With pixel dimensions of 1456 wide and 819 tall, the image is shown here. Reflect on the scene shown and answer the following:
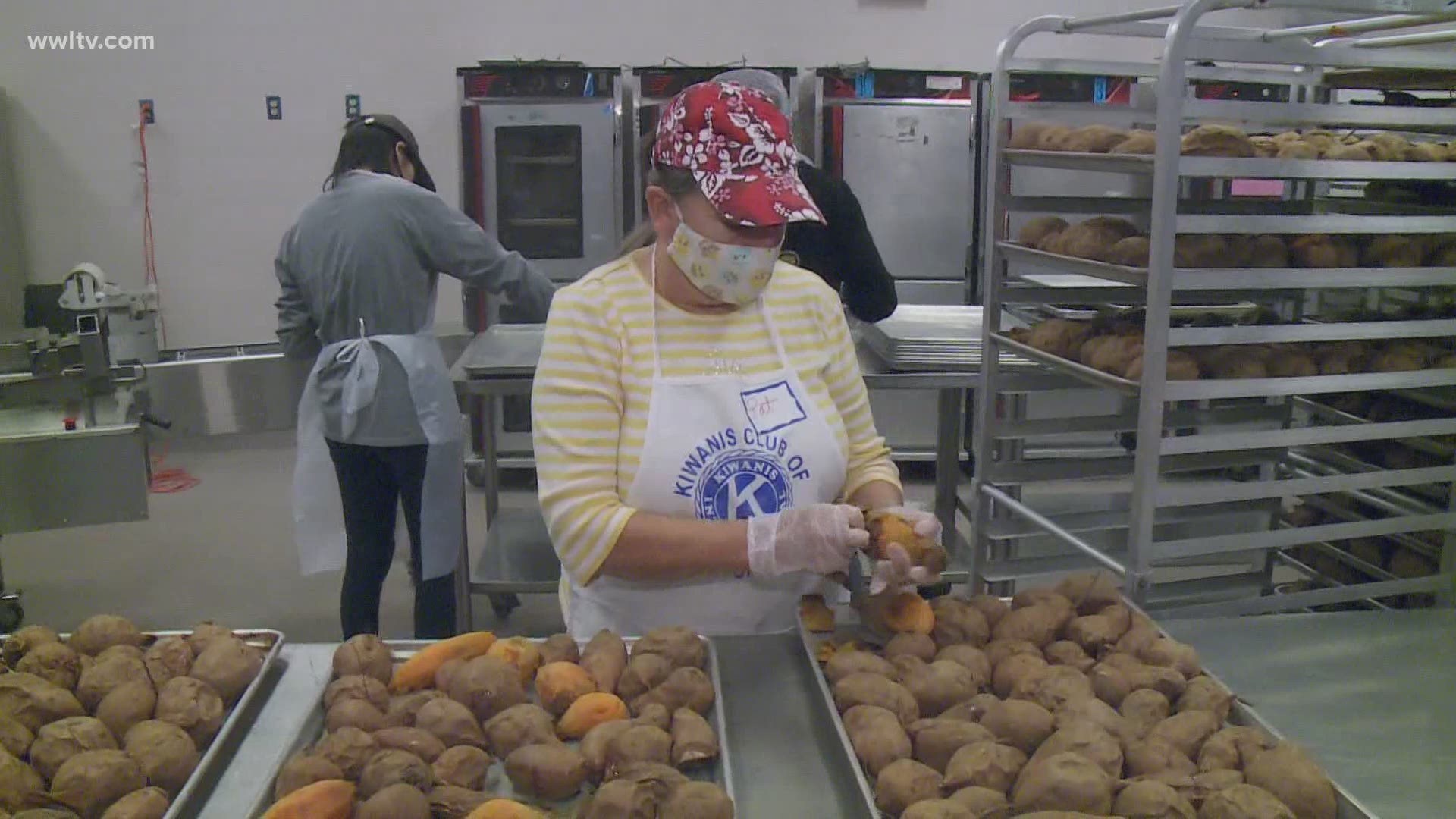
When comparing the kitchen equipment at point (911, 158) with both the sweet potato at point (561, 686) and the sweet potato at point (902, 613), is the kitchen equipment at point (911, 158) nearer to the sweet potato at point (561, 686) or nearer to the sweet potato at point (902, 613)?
the sweet potato at point (902, 613)

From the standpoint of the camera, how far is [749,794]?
1.09 m

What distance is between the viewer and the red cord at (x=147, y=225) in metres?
5.45

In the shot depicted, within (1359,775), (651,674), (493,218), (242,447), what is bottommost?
(242,447)

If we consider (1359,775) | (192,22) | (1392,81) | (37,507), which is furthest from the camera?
(192,22)

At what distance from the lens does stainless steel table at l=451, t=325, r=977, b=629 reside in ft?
9.66

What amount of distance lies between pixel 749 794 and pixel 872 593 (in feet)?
1.12

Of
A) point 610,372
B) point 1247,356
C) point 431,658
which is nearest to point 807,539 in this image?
point 610,372

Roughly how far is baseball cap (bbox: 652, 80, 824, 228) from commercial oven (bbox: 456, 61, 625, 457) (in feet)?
11.2

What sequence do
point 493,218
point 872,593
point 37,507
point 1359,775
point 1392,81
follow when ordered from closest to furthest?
point 1359,775
point 872,593
point 1392,81
point 37,507
point 493,218

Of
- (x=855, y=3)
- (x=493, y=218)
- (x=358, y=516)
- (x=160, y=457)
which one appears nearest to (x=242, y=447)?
(x=160, y=457)

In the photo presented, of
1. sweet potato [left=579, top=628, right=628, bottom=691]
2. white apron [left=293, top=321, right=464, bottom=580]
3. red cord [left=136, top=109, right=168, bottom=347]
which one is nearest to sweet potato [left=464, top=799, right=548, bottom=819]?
sweet potato [left=579, top=628, right=628, bottom=691]

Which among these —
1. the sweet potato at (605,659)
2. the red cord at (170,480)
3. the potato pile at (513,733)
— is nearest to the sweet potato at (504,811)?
the potato pile at (513,733)

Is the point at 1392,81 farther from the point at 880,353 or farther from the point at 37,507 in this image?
the point at 37,507

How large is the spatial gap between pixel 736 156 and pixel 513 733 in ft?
2.45
